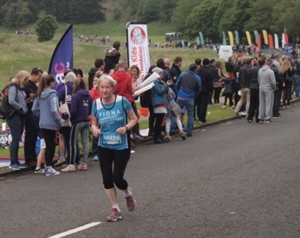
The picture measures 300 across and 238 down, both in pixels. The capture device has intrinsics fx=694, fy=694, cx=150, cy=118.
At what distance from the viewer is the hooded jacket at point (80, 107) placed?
1334cm

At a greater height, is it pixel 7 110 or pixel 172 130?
pixel 7 110

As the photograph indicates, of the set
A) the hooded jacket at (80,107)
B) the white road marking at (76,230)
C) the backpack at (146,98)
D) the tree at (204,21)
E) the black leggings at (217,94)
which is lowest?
the tree at (204,21)

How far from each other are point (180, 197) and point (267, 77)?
11.5 metres

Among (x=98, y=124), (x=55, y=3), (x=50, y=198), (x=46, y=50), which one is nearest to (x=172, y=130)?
(x=50, y=198)

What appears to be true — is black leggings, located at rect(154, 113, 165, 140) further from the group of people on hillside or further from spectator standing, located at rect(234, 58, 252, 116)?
spectator standing, located at rect(234, 58, 252, 116)

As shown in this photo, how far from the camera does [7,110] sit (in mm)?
13484

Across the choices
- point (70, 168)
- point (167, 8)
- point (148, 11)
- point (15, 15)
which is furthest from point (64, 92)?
point (15, 15)

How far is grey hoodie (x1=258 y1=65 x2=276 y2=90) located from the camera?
21.1 metres

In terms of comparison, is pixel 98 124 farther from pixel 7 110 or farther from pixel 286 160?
pixel 286 160

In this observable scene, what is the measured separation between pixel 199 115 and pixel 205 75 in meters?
1.28

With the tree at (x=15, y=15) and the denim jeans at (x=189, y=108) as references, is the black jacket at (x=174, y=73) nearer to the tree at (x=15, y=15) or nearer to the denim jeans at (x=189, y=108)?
the denim jeans at (x=189, y=108)

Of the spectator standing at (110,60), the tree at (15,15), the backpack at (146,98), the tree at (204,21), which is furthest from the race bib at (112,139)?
the tree at (15,15)

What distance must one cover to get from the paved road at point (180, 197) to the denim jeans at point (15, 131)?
1.80 feet

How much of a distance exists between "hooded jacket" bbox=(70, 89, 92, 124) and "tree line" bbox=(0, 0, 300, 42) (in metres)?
103
